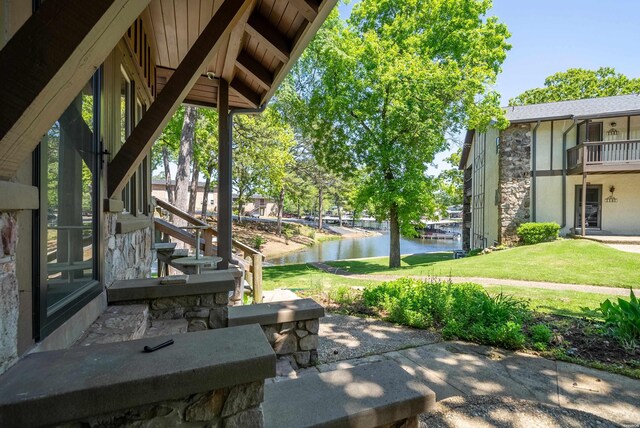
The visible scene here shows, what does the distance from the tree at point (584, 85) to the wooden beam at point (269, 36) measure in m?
27.5

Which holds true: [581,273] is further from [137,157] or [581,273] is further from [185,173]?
[185,173]

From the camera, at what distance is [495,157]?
16.5 meters

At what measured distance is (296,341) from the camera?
326cm

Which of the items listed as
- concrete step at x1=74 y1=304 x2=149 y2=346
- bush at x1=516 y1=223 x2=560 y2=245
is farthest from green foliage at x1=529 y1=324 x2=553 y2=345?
bush at x1=516 y1=223 x2=560 y2=245

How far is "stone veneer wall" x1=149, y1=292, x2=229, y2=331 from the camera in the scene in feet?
9.48

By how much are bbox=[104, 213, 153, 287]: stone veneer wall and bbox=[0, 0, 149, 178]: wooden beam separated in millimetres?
1811

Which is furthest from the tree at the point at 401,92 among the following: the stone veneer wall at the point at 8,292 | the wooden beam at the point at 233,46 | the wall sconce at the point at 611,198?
the stone veneer wall at the point at 8,292

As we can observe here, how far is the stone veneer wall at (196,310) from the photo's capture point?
289cm

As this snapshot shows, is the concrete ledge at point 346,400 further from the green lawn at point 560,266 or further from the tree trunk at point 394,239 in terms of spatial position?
the tree trunk at point 394,239

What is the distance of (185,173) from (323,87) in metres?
5.98

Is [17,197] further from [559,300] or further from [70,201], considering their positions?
[559,300]

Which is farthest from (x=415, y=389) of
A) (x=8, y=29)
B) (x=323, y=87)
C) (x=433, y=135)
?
(x=323, y=87)

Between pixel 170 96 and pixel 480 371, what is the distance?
11.6 feet

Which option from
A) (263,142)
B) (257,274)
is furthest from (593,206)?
(257,274)
